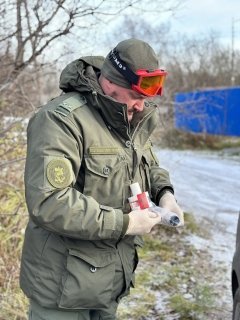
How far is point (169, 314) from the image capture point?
4.02 meters

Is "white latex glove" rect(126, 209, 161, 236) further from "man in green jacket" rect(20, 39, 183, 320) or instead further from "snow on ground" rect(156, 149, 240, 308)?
"snow on ground" rect(156, 149, 240, 308)

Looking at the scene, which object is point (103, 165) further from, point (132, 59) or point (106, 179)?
point (132, 59)

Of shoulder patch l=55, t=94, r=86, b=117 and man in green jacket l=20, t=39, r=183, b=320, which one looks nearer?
man in green jacket l=20, t=39, r=183, b=320

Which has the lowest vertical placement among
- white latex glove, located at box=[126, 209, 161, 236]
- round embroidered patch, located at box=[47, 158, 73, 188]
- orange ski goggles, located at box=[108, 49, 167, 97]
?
white latex glove, located at box=[126, 209, 161, 236]

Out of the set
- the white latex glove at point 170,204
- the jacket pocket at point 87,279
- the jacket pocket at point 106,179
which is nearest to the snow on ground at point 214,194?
the white latex glove at point 170,204

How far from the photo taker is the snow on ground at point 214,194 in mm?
5969

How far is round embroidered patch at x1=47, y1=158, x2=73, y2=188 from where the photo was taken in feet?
6.01

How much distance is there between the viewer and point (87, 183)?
1986 millimetres

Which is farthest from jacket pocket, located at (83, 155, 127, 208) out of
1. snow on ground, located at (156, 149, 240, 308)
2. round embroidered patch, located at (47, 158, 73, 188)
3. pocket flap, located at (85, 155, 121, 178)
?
snow on ground, located at (156, 149, 240, 308)

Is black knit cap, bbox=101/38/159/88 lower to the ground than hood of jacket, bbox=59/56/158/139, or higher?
higher

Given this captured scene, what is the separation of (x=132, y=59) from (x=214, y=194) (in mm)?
7353

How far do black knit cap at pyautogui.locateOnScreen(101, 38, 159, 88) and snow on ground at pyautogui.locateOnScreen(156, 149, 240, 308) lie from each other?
277cm

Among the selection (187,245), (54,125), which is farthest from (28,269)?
(187,245)

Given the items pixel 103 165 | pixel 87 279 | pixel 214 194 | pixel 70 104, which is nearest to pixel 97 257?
pixel 87 279
